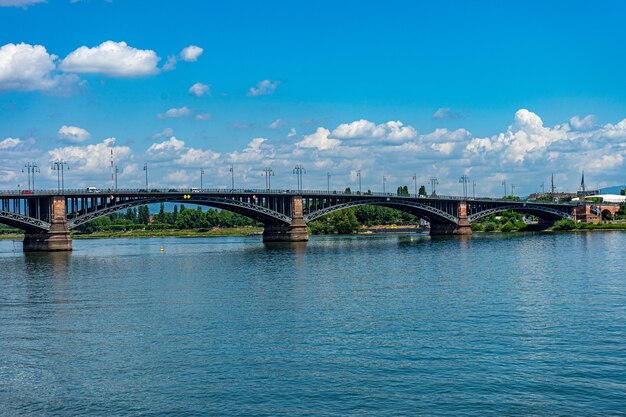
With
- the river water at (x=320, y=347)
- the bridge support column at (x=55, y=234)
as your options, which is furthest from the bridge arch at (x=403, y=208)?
the river water at (x=320, y=347)

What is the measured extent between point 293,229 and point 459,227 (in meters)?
51.6

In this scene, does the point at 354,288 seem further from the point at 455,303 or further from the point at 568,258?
the point at 568,258

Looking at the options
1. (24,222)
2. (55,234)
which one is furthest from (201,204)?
(24,222)

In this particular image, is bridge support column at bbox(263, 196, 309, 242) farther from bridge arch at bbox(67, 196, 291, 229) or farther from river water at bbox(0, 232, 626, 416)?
river water at bbox(0, 232, 626, 416)

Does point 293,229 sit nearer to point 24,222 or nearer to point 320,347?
point 24,222

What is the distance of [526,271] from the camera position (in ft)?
231

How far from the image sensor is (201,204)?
14525 cm

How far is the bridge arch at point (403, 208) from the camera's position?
6507 inches

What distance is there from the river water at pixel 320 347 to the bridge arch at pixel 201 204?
66.0m

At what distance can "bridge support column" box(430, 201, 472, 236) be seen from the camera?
188 m

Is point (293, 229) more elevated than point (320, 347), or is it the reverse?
point (293, 229)

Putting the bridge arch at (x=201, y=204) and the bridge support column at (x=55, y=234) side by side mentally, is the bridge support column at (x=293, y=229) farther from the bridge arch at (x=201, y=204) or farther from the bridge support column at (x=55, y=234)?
the bridge support column at (x=55, y=234)

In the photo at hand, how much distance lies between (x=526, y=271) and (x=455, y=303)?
996 inches

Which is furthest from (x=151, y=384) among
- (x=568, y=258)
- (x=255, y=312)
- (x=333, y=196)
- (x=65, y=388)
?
(x=333, y=196)
